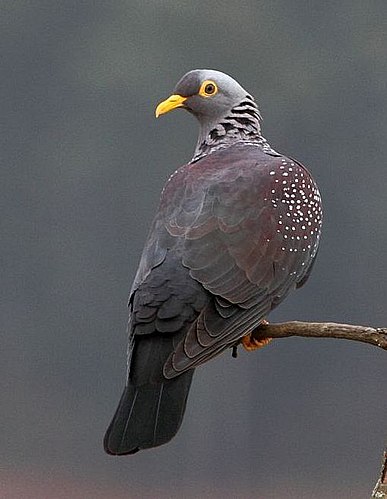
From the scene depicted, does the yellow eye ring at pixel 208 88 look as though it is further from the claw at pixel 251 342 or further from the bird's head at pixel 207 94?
the claw at pixel 251 342

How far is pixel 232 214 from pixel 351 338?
0.37 meters

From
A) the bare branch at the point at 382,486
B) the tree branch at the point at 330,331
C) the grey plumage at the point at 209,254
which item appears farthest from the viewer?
the grey plumage at the point at 209,254

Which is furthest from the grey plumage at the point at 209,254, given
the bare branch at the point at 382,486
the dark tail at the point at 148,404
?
the bare branch at the point at 382,486

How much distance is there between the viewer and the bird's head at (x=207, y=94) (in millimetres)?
1952

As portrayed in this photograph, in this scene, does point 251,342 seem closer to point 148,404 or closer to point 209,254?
point 209,254

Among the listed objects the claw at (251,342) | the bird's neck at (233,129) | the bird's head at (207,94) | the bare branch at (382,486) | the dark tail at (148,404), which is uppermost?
the bird's head at (207,94)

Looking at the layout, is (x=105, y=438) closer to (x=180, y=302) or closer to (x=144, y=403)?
(x=144, y=403)

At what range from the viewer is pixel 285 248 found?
179cm

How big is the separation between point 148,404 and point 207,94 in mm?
719

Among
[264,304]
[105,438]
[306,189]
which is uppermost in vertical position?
[306,189]

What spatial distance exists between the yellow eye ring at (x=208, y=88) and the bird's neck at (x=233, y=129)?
0.17ft

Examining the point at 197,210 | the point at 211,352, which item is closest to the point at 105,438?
the point at 211,352

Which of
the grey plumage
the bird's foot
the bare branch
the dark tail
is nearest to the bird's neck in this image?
the grey plumage

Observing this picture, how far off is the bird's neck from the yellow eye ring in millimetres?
52
